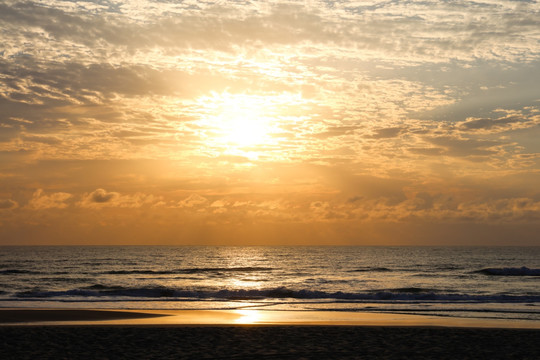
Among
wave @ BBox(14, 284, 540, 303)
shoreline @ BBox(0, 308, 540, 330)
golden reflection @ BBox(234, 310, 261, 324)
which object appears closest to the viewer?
shoreline @ BBox(0, 308, 540, 330)

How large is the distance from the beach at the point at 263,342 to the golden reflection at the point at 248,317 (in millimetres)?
2773

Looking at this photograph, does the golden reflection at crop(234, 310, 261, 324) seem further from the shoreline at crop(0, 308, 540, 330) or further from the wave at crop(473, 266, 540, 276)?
the wave at crop(473, 266, 540, 276)

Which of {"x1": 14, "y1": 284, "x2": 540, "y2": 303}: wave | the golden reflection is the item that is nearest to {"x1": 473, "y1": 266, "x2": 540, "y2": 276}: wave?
{"x1": 14, "y1": 284, "x2": 540, "y2": 303}: wave

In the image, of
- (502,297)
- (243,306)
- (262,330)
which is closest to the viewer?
(262,330)

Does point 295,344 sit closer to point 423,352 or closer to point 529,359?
point 423,352

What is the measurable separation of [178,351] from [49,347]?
172 inches

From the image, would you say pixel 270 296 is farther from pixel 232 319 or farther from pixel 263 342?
pixel 263 342

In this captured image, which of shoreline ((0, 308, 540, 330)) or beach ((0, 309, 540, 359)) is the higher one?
beach ((0, 309, 540, 359))

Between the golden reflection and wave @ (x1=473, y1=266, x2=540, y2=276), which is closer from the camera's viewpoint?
the golden reflection

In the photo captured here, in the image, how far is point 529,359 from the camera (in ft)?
49.8

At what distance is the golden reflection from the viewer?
81.2 feet

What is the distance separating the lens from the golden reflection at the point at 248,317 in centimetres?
2476

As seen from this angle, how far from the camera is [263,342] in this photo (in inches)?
696

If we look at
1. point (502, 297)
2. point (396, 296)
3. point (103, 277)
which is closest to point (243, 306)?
point (396, 296)
